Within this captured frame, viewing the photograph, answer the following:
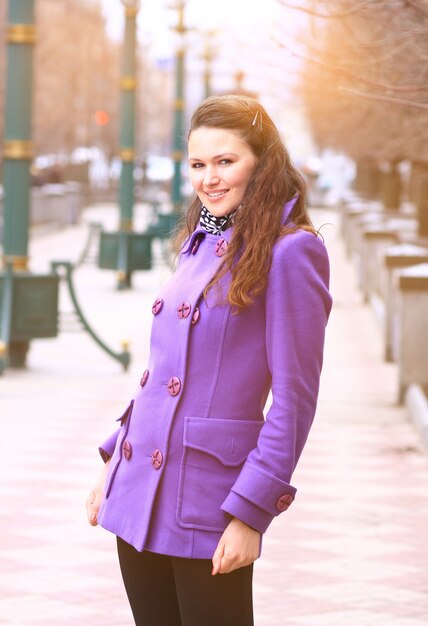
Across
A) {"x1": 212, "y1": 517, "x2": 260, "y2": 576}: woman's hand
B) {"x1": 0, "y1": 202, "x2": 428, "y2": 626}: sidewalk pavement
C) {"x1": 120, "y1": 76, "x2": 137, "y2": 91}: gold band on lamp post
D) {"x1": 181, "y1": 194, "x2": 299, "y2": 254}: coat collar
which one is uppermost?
{"x1": 120, "y1": 76, "x2": 137, "y2": 91}: gold band on lamp post

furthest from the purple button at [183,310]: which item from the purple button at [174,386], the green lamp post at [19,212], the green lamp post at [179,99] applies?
the green lamp post at [179,99]

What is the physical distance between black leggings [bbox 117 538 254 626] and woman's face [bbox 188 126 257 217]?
0.77 m

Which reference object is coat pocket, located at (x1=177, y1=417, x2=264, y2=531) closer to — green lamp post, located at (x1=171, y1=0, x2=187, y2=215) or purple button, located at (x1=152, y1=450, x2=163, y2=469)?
purple button, located at (x1=152, y1=450, x2=163, y2=469)

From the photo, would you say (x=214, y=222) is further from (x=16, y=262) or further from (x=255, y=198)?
(x=16, y=262)

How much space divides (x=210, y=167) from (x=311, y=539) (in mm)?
4304

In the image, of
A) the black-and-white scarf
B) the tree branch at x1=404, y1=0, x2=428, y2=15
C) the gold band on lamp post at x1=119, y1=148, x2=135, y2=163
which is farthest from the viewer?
the gold band on lamp post at x1=119, y1=148, x2=135, y2=163

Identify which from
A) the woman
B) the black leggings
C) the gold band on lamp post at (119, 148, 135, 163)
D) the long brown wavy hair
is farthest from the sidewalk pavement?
the gold band on lamp post at (119, 148, 135, 163)

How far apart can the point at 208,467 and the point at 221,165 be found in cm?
64

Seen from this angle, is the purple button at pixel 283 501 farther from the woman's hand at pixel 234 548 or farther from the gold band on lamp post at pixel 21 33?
the gold band on lamp post at pixel 21 33

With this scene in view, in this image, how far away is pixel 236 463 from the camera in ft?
10.3

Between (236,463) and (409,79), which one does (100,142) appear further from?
(236,463)

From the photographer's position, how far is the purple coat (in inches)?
121

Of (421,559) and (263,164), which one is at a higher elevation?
(263,164)

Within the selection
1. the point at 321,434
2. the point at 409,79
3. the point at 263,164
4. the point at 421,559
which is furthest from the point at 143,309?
the point at 263,164
